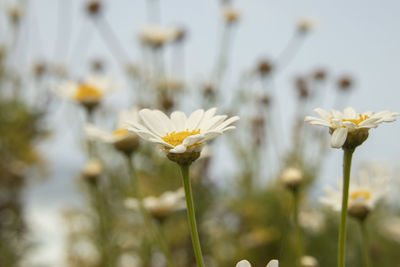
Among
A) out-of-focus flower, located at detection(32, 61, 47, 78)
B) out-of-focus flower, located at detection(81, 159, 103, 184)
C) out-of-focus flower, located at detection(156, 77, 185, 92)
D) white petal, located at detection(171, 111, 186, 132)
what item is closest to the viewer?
white petal, located at detection(171, 111, 186, 132)

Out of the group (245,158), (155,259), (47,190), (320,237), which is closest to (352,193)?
(155,259)

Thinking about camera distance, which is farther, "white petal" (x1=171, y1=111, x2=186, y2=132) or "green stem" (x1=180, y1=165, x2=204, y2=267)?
"white petal" (x1=171, y1=111, x2=186, y2=132)

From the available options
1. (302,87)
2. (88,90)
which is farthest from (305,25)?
(88,90)

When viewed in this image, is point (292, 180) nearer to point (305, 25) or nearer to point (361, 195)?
point (361, 195)

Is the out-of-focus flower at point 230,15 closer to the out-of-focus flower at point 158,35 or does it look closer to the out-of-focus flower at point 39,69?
the out-of-focus flower at point 158,35

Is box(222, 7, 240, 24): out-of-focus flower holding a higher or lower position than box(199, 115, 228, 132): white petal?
higher

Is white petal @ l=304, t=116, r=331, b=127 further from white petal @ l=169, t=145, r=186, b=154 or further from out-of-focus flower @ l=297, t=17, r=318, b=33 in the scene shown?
out-of-focus flower @ l=297, t=17, r=318, b=33

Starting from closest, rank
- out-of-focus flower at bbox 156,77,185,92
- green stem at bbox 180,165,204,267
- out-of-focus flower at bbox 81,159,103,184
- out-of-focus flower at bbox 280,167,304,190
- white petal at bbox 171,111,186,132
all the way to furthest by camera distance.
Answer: green stem at bbox 180,165,204,267, white petal at bbox 171,111,186,132, out-of-focus flower at bbox 280,167,304,190, out-of-focus flower at bbox 81,159,103,184, out-of-focus flower at bbox 156,77,185,92

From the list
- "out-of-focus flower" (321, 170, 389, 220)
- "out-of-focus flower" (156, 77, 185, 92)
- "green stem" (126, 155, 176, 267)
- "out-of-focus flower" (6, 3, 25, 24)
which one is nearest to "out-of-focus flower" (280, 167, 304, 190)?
"out-of-focus flower" (321, 170, 389, 220)

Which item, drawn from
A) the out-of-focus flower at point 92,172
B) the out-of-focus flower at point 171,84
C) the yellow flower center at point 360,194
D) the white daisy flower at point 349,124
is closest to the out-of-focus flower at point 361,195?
the yellow flower center at point 360,194
